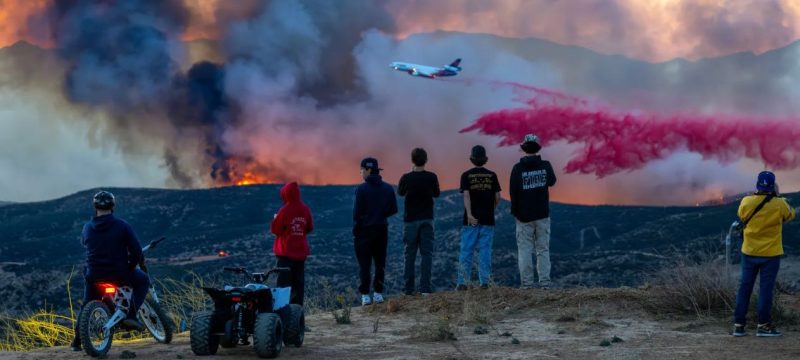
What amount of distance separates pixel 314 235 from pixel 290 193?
112 m

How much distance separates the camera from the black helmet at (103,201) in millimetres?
12039

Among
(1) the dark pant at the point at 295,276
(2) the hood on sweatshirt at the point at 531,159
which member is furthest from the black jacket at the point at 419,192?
(1) the dark pant at the point at 295,276

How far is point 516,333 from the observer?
14188 millimetres

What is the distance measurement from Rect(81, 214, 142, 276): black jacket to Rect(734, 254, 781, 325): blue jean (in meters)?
7.56

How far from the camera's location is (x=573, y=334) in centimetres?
1403

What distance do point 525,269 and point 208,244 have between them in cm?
11935

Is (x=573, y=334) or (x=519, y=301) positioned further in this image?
(x=519, y=301)

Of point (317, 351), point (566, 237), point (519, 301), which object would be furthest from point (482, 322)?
point (566, 237)

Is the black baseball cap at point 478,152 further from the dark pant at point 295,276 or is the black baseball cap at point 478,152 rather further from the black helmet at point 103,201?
the black helmet at point 103,201

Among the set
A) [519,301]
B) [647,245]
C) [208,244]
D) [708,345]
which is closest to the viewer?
[708,345]

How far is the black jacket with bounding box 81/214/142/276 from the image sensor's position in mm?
12102

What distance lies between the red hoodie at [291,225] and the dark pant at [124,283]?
207 cm

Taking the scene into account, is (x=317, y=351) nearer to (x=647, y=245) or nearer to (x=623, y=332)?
(x=623, y=332)

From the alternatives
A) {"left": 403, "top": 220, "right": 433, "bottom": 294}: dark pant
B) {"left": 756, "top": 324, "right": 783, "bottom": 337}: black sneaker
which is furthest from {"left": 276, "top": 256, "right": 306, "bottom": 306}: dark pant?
{"left": 756, "top": 324, "right": 783, "bottom": 337}: black sneaker
